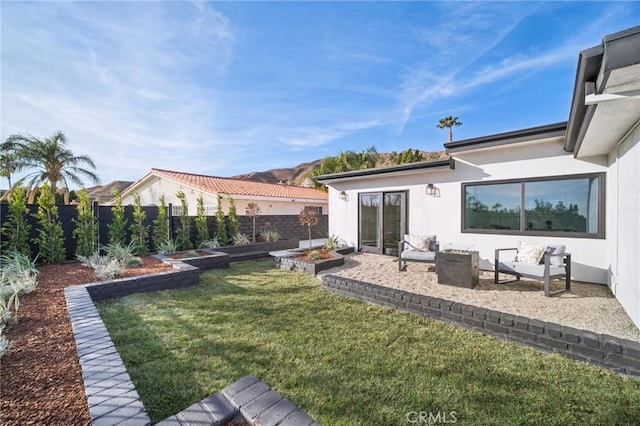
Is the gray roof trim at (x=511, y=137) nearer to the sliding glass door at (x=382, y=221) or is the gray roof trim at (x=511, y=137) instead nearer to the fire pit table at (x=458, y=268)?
the sliding glass door at (x=382, y=221)

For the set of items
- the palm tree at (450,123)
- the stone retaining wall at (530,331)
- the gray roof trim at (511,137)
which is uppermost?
the palm tree at (450,123)

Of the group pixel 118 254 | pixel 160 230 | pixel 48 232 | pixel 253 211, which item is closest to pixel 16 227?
pixel 48 232

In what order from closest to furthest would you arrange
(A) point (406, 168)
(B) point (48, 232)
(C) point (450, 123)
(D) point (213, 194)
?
(B) point (48, 232), (A) point (406, 168), (D) point (213, 194), (C) point (450, 123)

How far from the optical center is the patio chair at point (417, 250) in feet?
23.0

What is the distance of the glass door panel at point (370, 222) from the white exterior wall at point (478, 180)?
27 centimetres

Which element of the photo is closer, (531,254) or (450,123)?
(531,254)

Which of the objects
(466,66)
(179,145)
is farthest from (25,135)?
(466,66)

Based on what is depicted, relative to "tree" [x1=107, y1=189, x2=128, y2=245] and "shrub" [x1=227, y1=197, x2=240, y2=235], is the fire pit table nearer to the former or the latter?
"shrub" [x1=227, y1=197, x2=240, y2=235]

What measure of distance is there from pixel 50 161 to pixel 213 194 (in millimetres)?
14274

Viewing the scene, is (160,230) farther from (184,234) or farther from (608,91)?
(608,91)

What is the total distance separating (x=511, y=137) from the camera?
6.46 m

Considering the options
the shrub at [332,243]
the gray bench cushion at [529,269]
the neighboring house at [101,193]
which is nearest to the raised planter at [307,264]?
the shrub at [332,243]

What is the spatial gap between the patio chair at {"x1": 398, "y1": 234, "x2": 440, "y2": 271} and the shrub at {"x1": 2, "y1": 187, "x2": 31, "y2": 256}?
9816 millimetres
